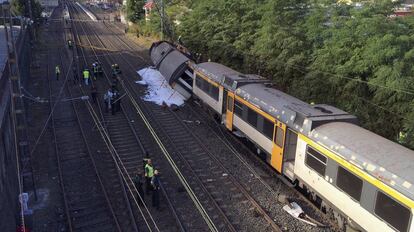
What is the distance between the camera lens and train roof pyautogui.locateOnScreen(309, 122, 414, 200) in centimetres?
1016

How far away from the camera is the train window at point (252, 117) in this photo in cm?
1775

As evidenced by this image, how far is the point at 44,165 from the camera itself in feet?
57.6

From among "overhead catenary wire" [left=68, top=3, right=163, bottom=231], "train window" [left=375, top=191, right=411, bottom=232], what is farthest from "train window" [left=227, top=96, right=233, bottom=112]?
"train window" [left=375, top=191, right=411, bottom=232]

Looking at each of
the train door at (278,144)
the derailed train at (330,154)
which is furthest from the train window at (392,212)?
the train door at (278,144)

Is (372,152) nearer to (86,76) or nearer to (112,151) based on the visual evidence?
(112,151)

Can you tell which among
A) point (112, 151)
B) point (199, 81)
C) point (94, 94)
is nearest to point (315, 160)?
point (112, 151)

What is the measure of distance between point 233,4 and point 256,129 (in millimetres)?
17166

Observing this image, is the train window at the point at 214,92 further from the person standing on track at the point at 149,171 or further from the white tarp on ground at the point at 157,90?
the person standing on track at the point at 149,171

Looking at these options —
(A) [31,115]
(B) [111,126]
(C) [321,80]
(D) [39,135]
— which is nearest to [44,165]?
(D) [39,135]

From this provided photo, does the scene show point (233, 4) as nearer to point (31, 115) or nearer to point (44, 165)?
Answer: point (31, 115)

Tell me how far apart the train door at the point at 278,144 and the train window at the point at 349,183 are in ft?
11.0

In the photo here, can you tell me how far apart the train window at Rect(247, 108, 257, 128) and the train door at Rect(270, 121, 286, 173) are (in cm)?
195

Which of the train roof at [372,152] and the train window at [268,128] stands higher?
the train roof at [372,152]

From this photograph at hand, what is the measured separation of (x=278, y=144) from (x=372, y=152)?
4.65m
